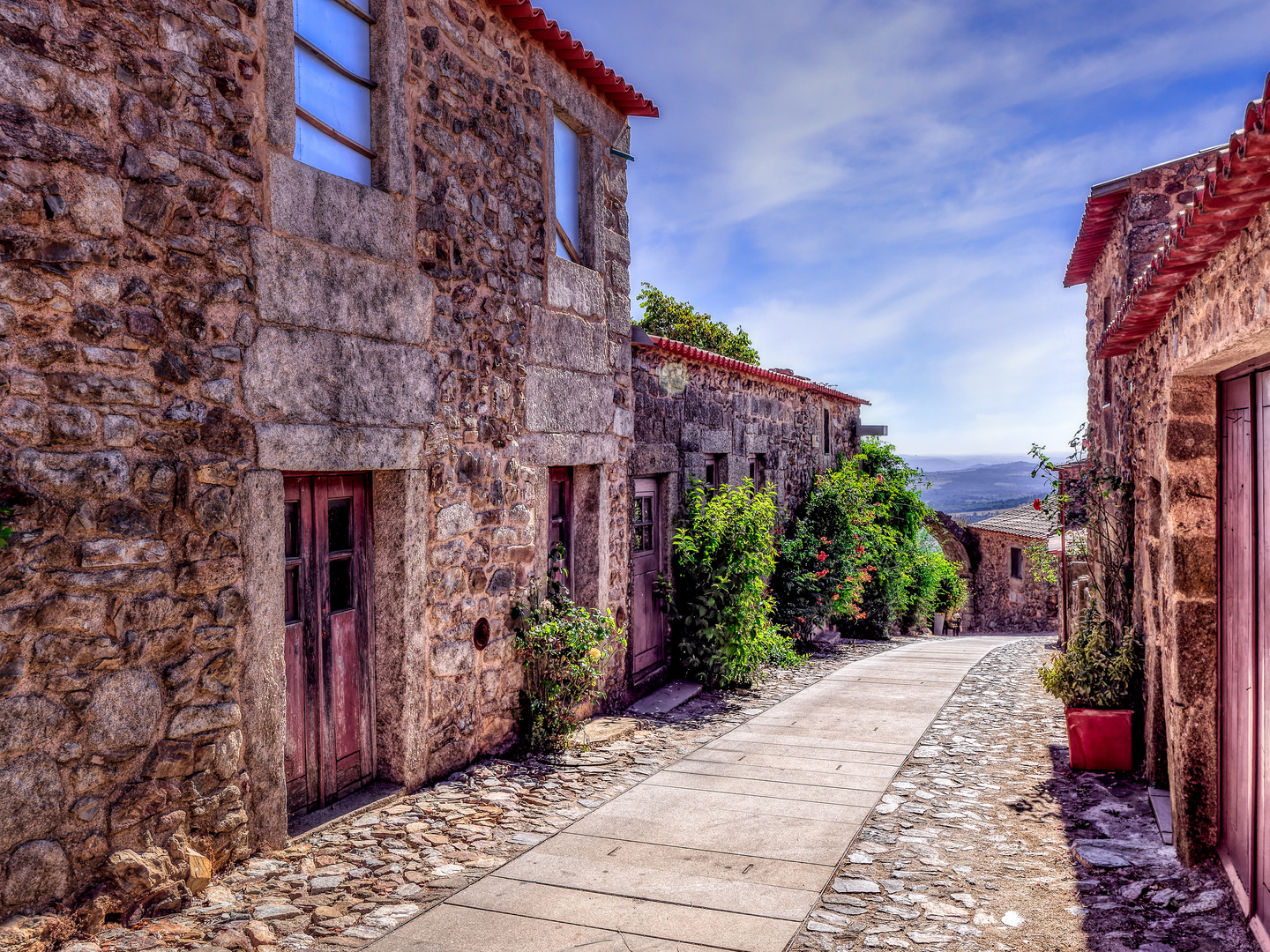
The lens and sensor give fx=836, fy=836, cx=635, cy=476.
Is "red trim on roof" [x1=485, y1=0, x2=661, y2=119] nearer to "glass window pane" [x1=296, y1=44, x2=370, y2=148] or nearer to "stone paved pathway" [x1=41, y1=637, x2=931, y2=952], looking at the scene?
"glass window pane" [x1=296, y1=44, x2=370, y2=148]

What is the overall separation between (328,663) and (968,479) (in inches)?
8031

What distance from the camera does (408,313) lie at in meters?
4.62

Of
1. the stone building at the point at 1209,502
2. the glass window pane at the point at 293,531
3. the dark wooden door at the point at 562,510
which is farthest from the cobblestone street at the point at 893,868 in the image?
the dark wooden door at the point at 562,510

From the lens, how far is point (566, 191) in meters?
6.50

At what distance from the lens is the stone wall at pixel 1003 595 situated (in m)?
22.2

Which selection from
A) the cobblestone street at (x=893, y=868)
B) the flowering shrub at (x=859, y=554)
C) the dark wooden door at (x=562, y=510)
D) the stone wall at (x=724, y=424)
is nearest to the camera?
the cobblestone street at (x=893, y=868)

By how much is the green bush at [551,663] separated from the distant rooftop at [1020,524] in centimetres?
1743

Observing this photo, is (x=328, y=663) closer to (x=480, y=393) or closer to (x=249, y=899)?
(x=249, y=899)

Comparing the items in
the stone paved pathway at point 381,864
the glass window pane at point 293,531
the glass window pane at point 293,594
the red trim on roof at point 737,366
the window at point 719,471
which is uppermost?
the red trim on roof at point 737,366

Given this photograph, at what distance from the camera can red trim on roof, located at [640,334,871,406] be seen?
7770 mm

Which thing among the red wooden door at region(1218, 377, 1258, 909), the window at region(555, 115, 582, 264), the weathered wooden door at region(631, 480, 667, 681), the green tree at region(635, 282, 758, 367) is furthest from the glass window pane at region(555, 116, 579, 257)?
the green tree at region(635, 282, 758, 367)

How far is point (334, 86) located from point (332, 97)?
0.06 meters

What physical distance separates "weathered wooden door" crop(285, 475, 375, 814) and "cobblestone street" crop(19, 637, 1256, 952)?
0.94ft

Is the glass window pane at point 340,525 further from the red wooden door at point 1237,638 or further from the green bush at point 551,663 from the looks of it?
the red wooden door at point 1237,638
